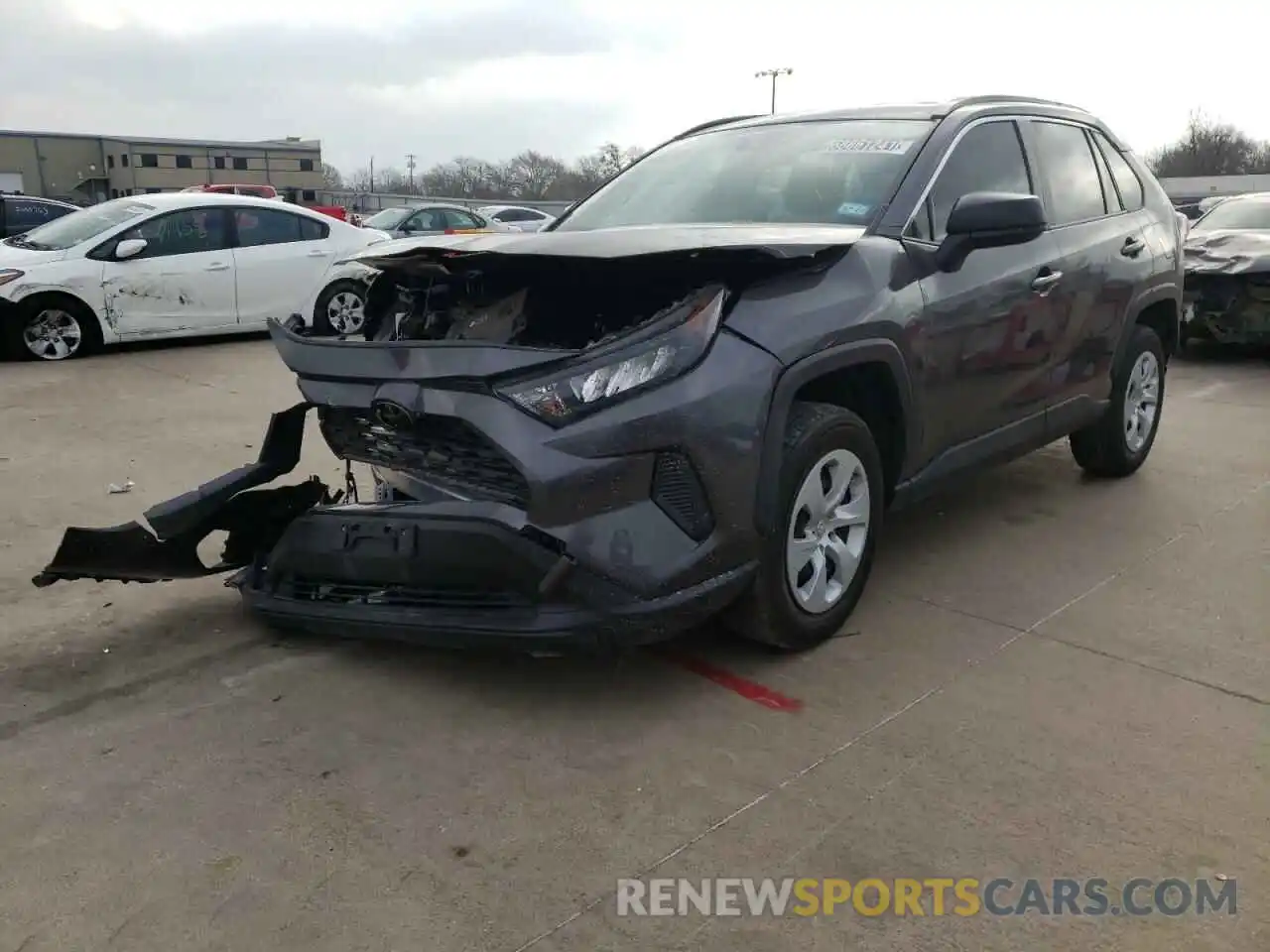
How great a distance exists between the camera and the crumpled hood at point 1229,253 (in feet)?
29.1

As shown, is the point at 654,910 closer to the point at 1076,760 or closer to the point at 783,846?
the point at 783,846

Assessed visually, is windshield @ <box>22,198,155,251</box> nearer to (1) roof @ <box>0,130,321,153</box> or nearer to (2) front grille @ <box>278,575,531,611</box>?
(2) front grille @ <box>278,575,531,611</box>

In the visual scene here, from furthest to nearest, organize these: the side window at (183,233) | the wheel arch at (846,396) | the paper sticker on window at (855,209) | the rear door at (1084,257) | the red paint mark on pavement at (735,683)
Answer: the side window at (183,233)
the rear door at (1084,257)
the paper sticker on window at (855,209)
the red paint mark on pavement at (735,683)
the wheel arch at (846,396)

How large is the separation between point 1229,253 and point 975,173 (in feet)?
20.8

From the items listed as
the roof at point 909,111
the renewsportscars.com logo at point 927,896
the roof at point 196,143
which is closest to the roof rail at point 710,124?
the roof at point 909,111

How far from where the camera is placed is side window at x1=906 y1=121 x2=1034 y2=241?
382 cm

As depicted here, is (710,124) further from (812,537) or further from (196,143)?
(196,143)

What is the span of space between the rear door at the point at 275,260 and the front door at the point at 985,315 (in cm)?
740

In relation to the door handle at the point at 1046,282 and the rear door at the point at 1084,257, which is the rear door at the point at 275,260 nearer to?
the rear door at the point at 1084,257

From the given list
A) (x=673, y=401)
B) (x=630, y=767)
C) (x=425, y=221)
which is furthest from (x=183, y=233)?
(x=630, y=767)

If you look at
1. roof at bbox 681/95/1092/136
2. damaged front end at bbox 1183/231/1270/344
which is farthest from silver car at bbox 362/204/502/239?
roof at bbox 681/95/1092/136

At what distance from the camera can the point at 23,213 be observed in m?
12.9

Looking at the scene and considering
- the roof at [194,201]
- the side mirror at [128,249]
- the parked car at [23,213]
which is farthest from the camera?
the parked car at [23,213]

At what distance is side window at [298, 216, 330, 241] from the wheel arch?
843 cm
